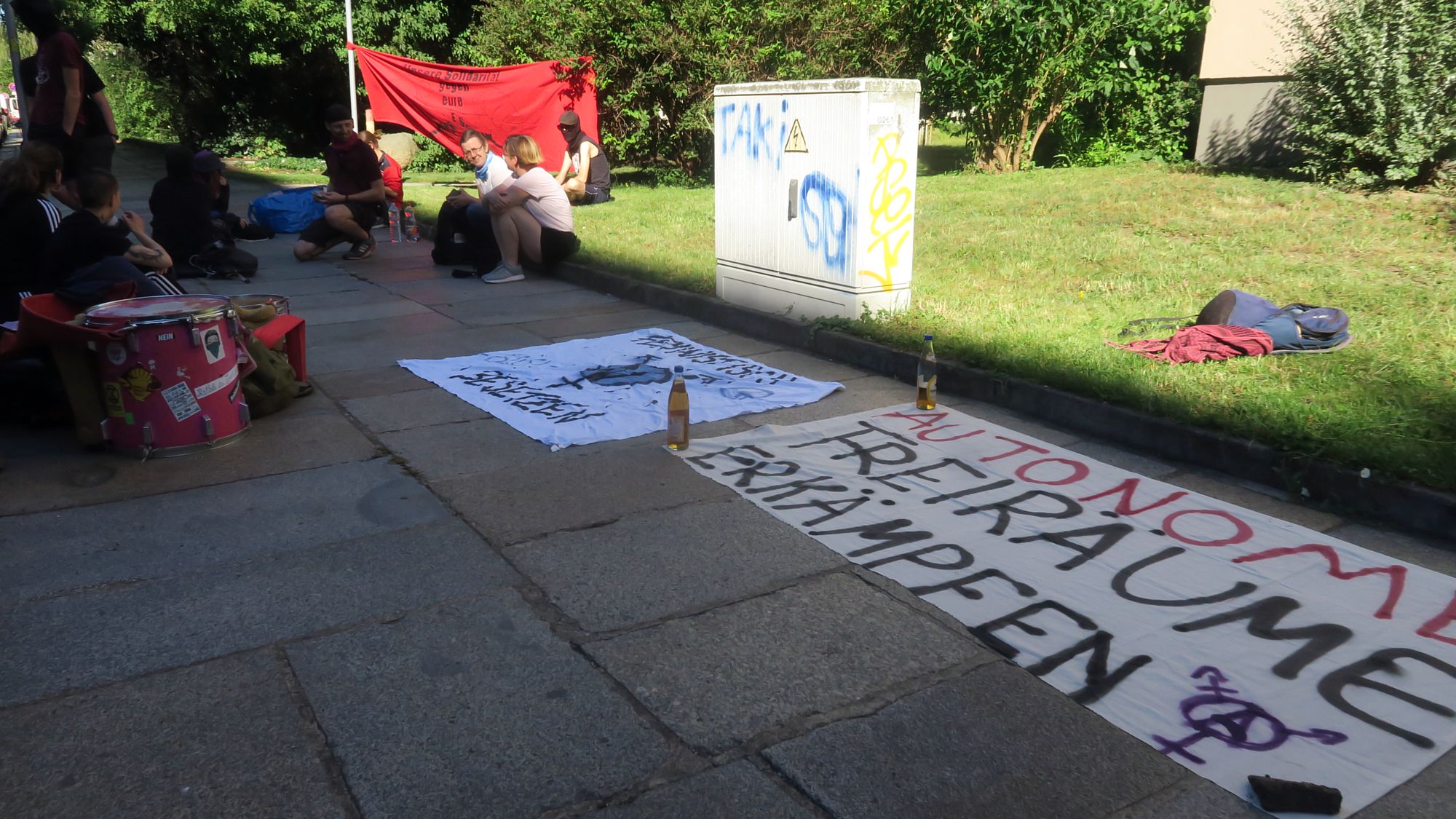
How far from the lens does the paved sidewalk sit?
2.73 metres

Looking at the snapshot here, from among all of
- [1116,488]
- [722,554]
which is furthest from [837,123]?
[722,554]

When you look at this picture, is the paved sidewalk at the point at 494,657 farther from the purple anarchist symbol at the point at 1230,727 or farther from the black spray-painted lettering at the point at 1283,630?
the black spray-painted lettering at the point at 1283,630

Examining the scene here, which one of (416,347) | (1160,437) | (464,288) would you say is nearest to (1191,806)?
(1160,437)

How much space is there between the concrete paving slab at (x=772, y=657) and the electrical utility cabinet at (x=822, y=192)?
402cm

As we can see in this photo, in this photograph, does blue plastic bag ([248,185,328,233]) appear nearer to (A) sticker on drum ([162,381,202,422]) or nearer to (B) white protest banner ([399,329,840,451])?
(B) white protest banner ([399,329,840,451])

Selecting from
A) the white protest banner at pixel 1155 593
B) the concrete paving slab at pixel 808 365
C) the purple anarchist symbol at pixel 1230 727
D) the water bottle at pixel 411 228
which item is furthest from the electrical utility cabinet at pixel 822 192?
the water bottle at pixel 411 228

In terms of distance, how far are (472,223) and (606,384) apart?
4.78 metres

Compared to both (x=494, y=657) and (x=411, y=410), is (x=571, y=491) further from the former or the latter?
(x=411, y=410)

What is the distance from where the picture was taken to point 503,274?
10258mm

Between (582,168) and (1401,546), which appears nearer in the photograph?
(1401,546)

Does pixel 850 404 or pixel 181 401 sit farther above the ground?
pixel 181 401

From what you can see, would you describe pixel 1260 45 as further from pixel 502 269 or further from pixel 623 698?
pixel 623 698

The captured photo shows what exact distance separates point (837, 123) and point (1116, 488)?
3552mm

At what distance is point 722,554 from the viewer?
13.6 ft
